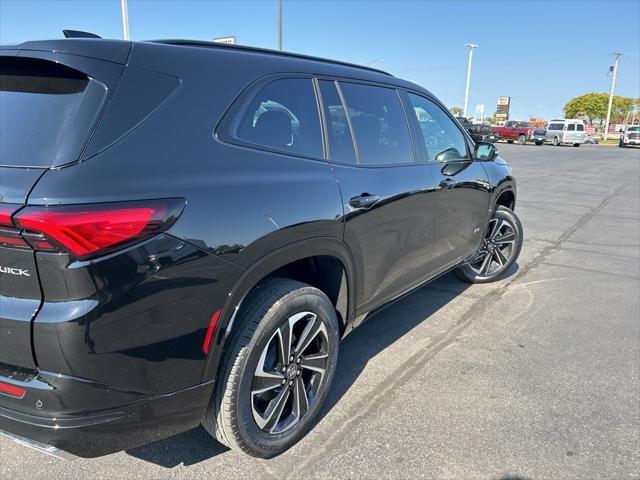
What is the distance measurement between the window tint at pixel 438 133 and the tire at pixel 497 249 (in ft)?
3.50

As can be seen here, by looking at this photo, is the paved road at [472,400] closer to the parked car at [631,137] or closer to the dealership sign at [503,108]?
the parked car at [631,137]

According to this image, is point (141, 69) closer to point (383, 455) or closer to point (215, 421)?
point (215, 421)

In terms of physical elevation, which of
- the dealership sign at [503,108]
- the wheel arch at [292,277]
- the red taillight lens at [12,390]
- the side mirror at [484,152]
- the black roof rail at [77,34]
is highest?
the dealership sign at [503,108]

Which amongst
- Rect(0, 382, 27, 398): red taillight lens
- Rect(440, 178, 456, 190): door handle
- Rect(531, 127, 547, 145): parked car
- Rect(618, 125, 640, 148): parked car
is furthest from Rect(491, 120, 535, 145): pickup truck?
Rect(0, 382, 27, 398): red taillight lens

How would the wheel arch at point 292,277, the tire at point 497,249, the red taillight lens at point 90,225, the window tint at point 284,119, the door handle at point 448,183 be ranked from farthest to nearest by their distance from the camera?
the tire at point 497,249 < the door handle at point 448,183 < the window tint at point 284,119 < the wheel arch at point 292,277 < the red taillight lens at point 90,225

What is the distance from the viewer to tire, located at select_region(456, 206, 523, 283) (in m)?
4.99

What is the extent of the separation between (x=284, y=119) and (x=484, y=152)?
274 centimetres

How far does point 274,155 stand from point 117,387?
1.18 meters

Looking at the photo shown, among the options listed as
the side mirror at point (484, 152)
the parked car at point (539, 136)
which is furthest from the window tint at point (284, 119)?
the parked car at point (539, 136)

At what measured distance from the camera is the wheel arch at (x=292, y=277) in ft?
6.57

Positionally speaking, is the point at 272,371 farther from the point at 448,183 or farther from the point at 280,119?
the point at 448,183

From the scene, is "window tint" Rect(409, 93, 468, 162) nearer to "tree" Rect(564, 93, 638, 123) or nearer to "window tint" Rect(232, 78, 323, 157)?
"window tint" Rect(232, 78, 323, 157)

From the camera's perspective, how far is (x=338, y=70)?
295 centimetres

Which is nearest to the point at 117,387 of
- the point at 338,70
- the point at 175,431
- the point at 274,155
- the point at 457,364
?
the point at 175,431
